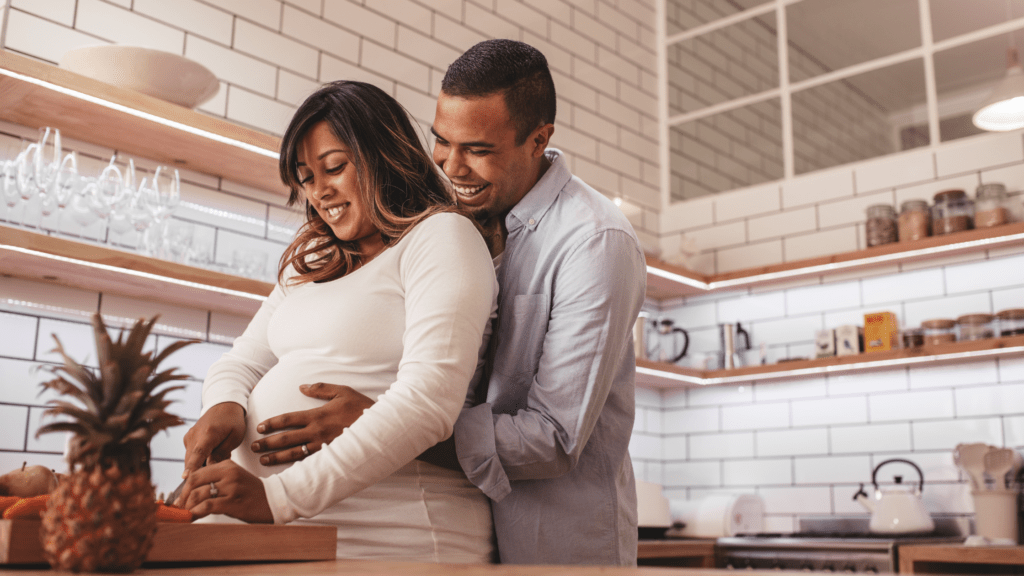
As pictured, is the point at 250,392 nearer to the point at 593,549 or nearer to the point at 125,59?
the point at 593,549

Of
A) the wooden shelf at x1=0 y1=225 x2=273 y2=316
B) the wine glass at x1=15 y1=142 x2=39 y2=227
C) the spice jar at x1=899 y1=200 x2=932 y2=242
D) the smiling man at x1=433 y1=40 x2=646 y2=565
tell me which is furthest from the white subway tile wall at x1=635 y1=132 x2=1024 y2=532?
the wine glass at x1=15 y1=142 x2=39 y2=227

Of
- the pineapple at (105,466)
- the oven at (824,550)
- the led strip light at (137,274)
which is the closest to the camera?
the pineapple at (105,466)

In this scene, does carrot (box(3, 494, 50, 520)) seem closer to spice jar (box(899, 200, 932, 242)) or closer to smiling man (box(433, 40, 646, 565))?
smiling man (box(433, 40, 646, 565))

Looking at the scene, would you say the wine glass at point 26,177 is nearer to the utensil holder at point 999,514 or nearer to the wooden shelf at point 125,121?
the wooden shelf at point 125,121

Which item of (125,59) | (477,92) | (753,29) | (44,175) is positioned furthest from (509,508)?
(753,29)

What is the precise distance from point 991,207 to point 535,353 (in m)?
2.67

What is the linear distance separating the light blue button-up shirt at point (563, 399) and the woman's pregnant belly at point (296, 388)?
0.14 m

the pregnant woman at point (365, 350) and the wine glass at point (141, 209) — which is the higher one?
the wine glass at point (141, 209)

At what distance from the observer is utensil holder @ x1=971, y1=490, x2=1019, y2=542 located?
325 cm

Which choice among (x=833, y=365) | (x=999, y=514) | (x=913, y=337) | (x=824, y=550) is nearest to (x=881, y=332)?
(x=913, y=337)

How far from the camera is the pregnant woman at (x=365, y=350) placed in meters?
1.12

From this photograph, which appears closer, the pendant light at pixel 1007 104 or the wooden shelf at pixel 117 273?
the wooden shelf at pixel 117 273

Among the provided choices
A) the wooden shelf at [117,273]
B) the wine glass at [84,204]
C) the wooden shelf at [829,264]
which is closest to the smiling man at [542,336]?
the wooden shelf at [117,273]

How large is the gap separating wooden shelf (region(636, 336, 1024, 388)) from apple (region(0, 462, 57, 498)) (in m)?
2.70
